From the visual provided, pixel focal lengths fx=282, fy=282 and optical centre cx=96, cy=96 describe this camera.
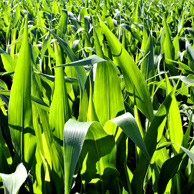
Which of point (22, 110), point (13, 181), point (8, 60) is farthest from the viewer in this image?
point (8, 60)

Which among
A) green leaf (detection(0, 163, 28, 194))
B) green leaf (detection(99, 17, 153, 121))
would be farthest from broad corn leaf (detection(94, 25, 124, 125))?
green leaf (detection(0, 163, 28, 194))

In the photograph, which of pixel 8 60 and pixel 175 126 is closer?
pixel 175 126

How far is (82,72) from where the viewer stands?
27.9 inches

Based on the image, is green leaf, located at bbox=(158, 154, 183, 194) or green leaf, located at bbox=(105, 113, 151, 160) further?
green leaf, located at bbox=(158, 154, 183, 194)

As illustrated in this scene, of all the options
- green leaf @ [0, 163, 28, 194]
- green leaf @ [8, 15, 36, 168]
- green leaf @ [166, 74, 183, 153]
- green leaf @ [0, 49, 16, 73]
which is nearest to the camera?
green leaf @ [0, 163, 28, 194]

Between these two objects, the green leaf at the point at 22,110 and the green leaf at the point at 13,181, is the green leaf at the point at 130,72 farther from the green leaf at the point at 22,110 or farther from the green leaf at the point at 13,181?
the green leaf at the point at 13,181

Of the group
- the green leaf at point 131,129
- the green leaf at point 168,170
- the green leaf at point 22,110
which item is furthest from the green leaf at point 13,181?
the green leaf at point 168,170

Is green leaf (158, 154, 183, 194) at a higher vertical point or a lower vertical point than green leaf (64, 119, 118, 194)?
lower

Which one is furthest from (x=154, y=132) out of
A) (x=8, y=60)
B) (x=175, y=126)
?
(x=8, y=60)

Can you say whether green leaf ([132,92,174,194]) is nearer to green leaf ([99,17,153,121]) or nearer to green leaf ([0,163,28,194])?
green leaf ([99,17,153,121])

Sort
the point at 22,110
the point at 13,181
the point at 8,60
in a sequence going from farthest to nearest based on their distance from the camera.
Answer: the point at 8,60 → the point at 22,110 → the point at 13,181

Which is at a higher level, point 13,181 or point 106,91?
point 106,91

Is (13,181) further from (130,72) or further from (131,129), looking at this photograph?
(130,72)

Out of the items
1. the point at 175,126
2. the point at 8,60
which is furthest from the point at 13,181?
the point at 8,60
